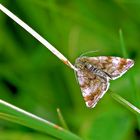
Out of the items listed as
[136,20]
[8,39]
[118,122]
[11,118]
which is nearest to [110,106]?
[118,122]

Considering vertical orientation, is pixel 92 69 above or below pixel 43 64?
above

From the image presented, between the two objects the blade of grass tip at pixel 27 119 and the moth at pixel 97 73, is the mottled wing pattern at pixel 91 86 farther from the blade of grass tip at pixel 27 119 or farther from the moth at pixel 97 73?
the blade of grass tip at pixel 27 119

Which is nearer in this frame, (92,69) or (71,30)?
(92,69)

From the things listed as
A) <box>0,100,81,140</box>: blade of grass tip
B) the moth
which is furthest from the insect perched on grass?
<box>0,100,81,140</box>: blade of grass tip

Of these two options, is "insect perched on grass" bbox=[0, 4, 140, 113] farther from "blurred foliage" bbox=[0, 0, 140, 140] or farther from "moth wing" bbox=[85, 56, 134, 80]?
"blurred foliage" bbox=[0, 0, 140, 140]

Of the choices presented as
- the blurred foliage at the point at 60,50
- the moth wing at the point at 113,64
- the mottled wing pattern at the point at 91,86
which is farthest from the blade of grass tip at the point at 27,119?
the blurred foliage at the point at 60,50

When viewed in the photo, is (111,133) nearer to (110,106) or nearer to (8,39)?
(110,106)

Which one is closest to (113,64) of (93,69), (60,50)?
(93,69)
